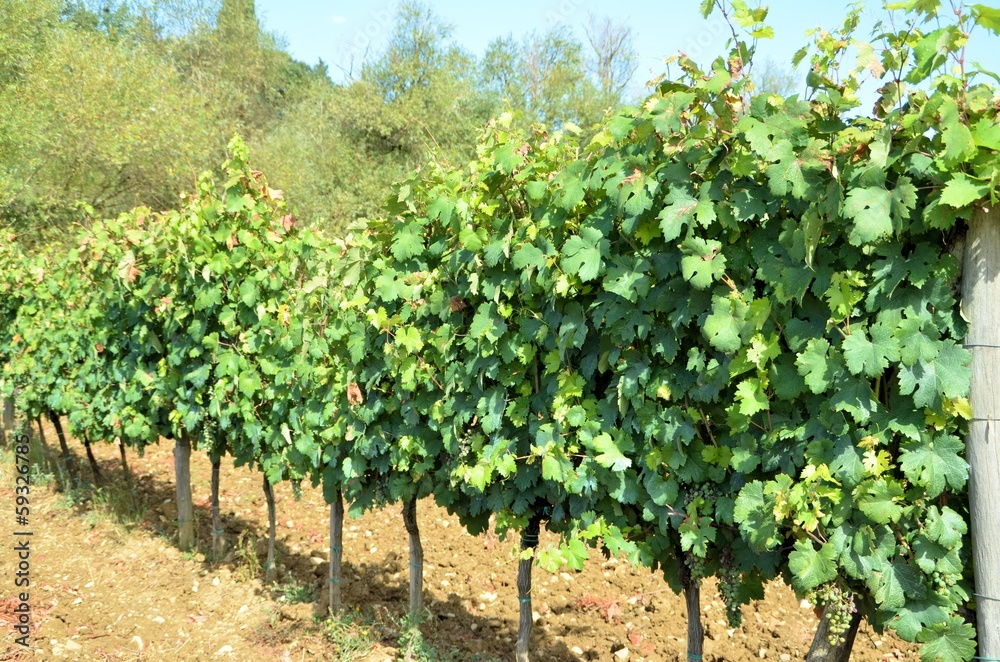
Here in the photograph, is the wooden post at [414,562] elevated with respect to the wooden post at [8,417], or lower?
lower

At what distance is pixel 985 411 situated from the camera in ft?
8.05

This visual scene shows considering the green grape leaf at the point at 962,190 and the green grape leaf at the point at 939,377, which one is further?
the green grape leaf at the point at 939,377

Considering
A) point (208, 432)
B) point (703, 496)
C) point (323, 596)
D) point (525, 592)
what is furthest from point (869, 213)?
point (208, 432)

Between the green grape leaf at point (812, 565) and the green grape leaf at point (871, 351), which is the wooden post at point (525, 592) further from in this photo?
the green grape leaf at point (871, 351)

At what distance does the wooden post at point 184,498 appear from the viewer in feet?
23.4

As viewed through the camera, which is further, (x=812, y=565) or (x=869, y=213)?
(x=812, y=565)

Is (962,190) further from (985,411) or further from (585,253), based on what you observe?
(585,253)

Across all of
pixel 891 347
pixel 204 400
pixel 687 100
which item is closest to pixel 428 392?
pixel 687 100

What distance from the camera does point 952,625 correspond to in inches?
98.7

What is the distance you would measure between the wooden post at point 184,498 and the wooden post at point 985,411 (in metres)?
6.28

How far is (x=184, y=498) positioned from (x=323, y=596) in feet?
6.69

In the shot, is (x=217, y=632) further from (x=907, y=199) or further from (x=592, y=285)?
(x=907, y=199)

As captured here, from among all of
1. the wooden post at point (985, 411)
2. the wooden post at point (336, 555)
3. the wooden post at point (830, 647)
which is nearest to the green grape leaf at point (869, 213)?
the wooden post at point (985, 411)

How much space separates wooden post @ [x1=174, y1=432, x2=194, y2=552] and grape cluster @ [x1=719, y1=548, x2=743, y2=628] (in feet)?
17.6
